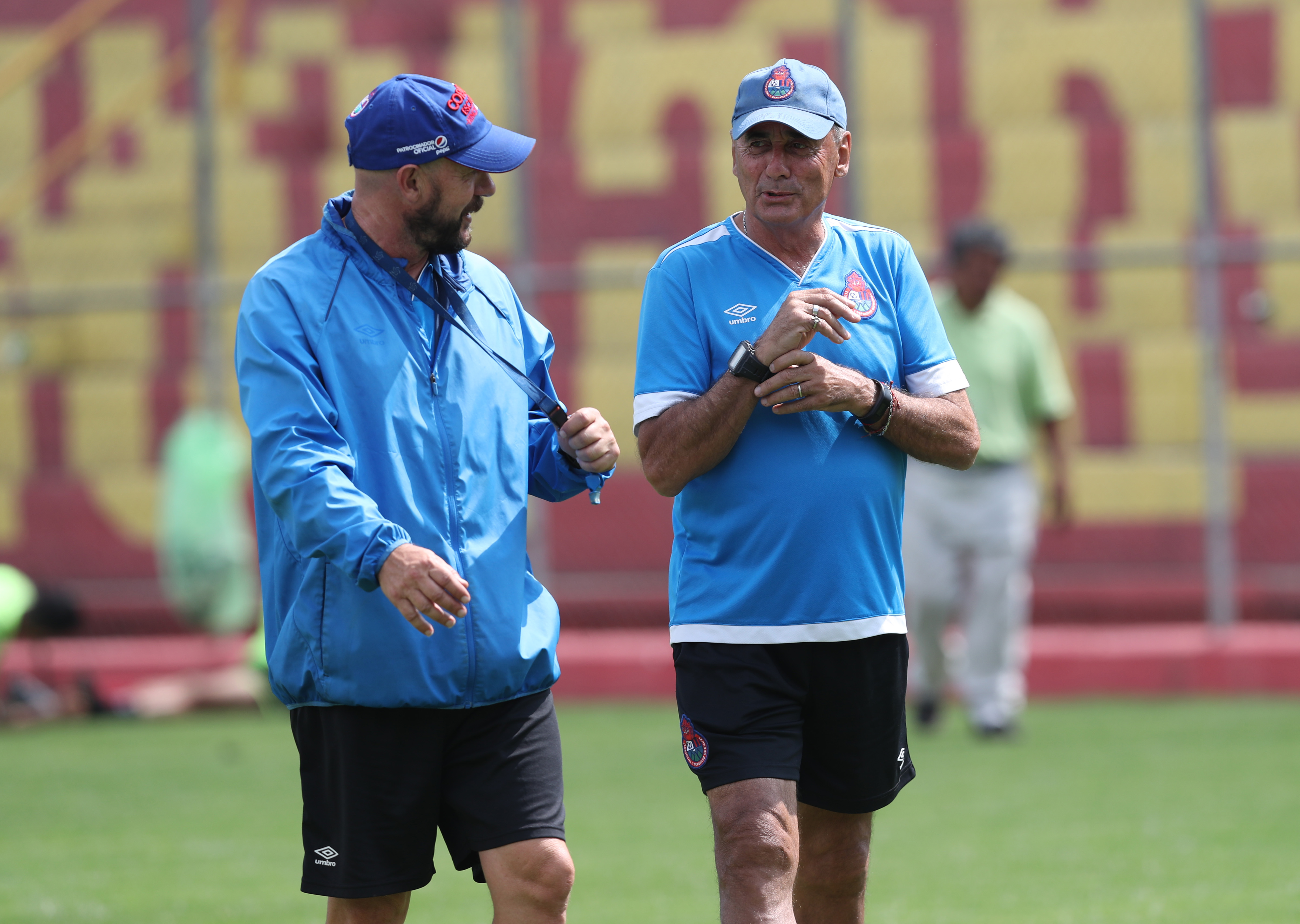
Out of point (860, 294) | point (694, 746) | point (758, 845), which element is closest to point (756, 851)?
point (758, 845)

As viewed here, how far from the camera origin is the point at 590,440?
3793mm

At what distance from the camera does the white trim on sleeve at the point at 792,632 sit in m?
3.83

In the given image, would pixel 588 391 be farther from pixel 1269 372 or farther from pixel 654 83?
pixel 1269 372

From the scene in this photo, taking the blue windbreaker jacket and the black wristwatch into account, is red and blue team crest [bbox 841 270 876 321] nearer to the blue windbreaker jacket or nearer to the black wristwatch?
the black wristwatch

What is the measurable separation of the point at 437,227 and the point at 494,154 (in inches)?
7.6

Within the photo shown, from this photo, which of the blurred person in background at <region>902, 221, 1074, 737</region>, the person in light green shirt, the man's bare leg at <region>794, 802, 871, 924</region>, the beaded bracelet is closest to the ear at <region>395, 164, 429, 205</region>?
the beaded bracelet

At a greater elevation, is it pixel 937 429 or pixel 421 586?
pixel 937 429

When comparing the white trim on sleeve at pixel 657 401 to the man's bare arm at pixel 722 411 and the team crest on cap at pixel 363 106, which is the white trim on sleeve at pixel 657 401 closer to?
the man's bare arm at pixel 722 411

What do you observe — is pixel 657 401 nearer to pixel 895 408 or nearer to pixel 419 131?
pixel 895 408

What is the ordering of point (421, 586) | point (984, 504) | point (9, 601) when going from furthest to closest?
point (9, 601), point (984, 504), point (421, 586)

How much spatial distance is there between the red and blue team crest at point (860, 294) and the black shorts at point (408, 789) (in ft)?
3.68

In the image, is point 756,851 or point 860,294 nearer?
point 756,851

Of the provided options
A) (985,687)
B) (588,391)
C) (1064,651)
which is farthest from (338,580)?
(588,391)

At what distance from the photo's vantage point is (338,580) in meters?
3.60
